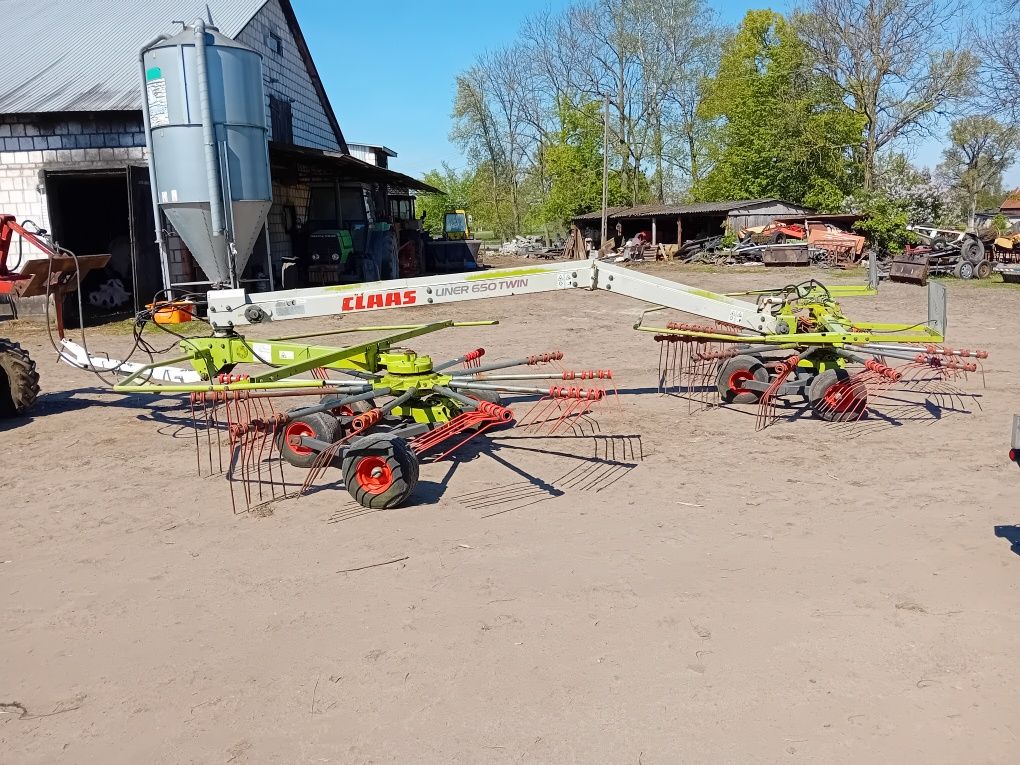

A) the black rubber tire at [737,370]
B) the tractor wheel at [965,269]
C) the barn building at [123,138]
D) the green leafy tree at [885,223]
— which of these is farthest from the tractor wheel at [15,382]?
the green leafy tree at [885,223]

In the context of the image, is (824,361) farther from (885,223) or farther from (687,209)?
(687,209)

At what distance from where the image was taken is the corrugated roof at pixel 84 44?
53.8 feet

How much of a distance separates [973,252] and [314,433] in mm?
21661

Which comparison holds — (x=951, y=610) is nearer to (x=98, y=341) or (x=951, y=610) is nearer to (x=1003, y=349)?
(x=1003, y=349)

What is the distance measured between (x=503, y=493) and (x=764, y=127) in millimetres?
41085

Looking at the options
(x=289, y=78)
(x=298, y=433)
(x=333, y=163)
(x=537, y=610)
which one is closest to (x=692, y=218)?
(x=289, y=78)

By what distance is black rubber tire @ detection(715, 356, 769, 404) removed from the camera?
845 centimetres

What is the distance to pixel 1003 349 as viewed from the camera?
451 inches

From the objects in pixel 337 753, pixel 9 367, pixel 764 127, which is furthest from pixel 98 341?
pixel 764 127

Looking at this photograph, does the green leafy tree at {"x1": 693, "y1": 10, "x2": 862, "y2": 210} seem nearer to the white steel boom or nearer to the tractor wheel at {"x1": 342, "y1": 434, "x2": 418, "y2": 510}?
the white steel boom

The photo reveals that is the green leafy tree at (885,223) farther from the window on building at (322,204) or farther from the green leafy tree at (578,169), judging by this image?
the green leafy tree at (578,169)

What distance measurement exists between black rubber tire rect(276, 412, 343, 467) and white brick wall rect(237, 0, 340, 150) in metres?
15.1

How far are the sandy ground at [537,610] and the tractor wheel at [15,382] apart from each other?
1336 millimetres

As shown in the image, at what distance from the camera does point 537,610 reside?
4.23 metres
